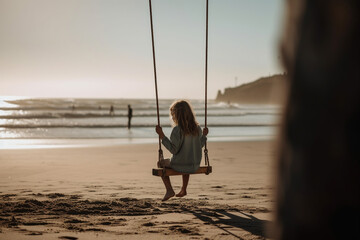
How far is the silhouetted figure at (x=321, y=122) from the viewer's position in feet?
3.43

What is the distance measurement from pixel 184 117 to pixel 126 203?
119 cm

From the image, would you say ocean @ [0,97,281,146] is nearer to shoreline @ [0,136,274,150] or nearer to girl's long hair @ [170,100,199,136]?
shoreline @ [0,136,274,150]

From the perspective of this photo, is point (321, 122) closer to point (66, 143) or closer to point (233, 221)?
point (233, 221)

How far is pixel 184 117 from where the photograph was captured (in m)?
5.95

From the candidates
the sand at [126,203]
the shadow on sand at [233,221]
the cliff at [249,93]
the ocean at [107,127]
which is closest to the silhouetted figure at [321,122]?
the ocean at [107,127]

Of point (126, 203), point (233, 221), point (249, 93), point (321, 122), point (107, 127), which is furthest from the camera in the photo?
point (249, 93)

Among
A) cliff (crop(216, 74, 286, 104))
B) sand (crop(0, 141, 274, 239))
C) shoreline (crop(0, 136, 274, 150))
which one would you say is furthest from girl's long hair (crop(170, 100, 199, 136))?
cliff (crop(216, 74, 286, 104))

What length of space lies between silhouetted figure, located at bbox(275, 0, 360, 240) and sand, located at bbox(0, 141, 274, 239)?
1.02 meters

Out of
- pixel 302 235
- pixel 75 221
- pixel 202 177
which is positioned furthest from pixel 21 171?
pixel 302 235

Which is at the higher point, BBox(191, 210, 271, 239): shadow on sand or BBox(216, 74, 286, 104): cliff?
BBox(191, 210, 271, 239): shadow on sand

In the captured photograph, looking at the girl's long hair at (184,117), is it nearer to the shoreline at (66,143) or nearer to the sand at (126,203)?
the sand at (126,203)

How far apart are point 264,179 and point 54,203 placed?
12.5 ft

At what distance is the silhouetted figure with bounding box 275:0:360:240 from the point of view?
3.43ft

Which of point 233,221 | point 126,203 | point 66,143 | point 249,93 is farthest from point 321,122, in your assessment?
point 249,93
